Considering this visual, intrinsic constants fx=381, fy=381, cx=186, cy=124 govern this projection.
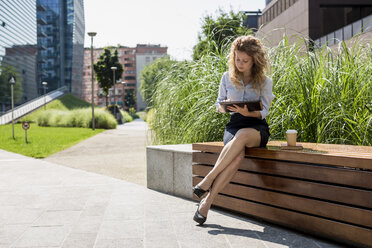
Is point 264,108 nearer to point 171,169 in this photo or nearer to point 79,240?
point 171,169

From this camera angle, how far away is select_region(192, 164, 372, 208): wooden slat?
2.62m

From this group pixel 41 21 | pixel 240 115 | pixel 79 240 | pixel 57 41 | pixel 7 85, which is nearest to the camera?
pixel 79 240

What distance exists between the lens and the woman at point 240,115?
329 centimetres

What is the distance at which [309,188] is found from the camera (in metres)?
2.94

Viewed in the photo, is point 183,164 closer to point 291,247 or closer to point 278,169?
point 278,169

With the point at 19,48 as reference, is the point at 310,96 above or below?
below

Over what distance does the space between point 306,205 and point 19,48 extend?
6480 centimetres

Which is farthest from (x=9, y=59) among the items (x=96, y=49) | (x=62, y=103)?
(x=96, y=49)

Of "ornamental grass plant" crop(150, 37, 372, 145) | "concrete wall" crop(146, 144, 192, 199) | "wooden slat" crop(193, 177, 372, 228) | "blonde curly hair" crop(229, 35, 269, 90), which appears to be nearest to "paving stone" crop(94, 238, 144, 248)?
"wooden slat" crop(193, 177, 372, 228)

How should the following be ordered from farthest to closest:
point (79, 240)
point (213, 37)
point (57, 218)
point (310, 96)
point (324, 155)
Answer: point (213, 37) < point (310, 96) < point (57, 218) < point (79, 240) < point (324, 155)

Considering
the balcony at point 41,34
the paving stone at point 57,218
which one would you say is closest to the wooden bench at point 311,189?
the paving stone at point 57,218

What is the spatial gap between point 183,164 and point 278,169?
1.56m

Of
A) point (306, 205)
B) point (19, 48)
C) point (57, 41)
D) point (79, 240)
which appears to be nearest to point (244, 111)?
→ point (306, 205)

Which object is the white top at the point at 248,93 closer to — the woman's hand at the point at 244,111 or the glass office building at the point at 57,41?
the woman's hand at the point at 244,111
